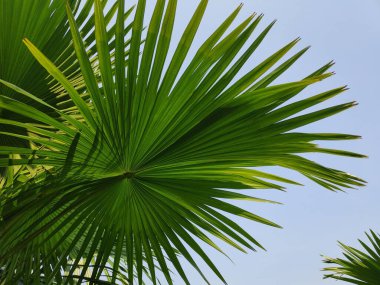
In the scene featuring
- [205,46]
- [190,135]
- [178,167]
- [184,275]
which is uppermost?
[205,46]

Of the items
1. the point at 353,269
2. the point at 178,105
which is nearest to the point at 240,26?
the point at 178,105

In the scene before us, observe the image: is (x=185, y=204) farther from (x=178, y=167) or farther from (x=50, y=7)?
(x=50, y=7)

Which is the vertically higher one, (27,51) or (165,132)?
(27,51)

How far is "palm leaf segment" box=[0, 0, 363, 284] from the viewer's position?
1.54 m

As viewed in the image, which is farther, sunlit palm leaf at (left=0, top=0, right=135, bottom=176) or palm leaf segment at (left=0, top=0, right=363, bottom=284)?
sunlit palm leaf at (left=0, top=0, right=135, bottom=176)

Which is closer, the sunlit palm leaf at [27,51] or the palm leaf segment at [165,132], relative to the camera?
the palm leaf segment at [165,132]

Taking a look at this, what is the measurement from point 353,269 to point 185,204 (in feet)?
6.50

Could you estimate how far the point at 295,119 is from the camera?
5.32 ft

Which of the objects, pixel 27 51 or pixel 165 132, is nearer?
pixel 165 132

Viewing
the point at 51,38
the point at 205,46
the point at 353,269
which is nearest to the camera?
the point at 205,46

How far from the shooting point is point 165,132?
1678mm

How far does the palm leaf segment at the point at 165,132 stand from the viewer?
1537 mm

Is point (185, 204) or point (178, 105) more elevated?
point (178, 105)

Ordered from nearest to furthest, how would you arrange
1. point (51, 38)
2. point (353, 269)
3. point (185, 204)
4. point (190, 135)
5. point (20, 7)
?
point (190, 135), point (185, 204), point (20, 7), point (51, 38), point (353, 269)
